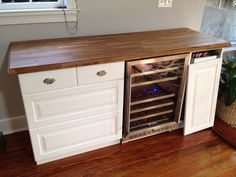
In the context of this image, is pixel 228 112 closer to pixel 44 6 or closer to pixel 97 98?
pixel 97 98

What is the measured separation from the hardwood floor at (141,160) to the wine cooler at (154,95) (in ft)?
0.46

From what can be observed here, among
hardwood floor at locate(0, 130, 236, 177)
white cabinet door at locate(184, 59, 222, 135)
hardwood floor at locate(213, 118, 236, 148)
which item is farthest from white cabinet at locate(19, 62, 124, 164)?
hardwood floor at locate(213, 118, 236, 148)

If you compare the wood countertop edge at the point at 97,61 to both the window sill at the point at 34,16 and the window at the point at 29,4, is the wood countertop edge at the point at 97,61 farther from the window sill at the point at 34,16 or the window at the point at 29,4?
the window at the point at 29,4

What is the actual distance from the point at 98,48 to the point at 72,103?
477mm

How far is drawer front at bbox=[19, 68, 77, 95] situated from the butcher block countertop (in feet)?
0.17

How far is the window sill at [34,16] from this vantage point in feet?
5.98

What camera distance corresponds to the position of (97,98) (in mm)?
1779

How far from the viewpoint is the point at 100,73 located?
169cm

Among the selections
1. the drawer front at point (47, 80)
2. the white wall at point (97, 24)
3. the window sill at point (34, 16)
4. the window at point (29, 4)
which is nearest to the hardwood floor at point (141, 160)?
the white wall at point (97, 24)

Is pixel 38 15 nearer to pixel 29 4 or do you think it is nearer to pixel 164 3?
pixel 29 4

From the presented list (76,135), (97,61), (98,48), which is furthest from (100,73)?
(76,135)

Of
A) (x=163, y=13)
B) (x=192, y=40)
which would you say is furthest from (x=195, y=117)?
(x=163, y=13)

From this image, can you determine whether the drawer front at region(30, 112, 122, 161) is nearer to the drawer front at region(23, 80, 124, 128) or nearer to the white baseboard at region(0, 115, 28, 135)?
the drawer front at region(23, 80, 124, 128)

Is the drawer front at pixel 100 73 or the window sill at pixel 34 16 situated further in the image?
the window sill at pixel 34 16
